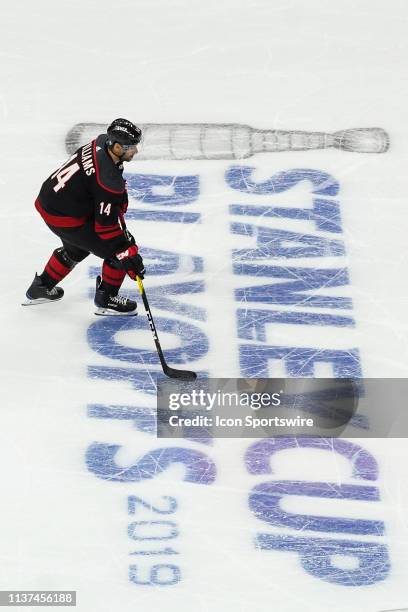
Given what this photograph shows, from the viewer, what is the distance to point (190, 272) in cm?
552

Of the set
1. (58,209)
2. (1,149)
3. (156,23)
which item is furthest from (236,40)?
(58,209)

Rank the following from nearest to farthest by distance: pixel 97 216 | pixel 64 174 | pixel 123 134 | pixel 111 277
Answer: pixel 123 134, pixel 97 216, pixel 64 174, pixel 111 277

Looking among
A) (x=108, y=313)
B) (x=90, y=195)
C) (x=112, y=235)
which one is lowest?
(x=108, y=313)

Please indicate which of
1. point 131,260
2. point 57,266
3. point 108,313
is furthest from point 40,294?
point 131,260

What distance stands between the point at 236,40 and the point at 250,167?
113 centimetres

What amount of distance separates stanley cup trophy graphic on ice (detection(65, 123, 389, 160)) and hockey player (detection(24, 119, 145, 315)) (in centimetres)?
106

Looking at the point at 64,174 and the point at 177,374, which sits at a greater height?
the point at 64,174

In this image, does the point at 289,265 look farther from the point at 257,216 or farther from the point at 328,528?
the point at 328,528

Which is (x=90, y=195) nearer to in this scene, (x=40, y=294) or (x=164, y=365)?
(x=40, y=294)

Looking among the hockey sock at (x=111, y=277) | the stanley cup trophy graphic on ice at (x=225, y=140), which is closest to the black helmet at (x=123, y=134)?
the hockey sock at (x=111, y=277)

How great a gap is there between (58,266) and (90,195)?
468 millimetres

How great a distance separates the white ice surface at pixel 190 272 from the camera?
4.41m

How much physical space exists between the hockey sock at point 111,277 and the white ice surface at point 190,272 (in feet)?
0.64

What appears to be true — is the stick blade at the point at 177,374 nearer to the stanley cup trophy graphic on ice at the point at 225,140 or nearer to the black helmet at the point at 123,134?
the black helmet at the point at 123,134
